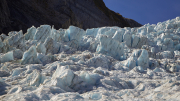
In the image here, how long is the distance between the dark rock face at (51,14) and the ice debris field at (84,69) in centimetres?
1331

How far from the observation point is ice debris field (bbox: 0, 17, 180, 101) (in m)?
4.82


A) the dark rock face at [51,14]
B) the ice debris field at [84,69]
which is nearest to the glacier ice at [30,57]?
the ice debris field at [84,69]

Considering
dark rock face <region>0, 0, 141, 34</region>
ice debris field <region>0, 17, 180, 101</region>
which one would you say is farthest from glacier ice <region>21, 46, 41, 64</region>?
dark rock face <region>0, 0, 141, 34</region>

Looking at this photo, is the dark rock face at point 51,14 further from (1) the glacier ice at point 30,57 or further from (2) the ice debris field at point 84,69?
(1) the glacier ice at point 30,57

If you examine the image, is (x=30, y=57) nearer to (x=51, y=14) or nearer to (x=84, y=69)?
(x=84, y=69)

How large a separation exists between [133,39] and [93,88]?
16.4 m

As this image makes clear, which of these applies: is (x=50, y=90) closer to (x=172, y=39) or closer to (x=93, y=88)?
(x=93, y=88)

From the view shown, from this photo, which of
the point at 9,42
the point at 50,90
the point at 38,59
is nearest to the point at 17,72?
the point at 38,59

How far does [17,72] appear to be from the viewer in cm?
792

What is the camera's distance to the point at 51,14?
38219mm

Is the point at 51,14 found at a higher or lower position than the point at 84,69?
higher

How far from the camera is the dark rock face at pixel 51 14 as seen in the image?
29172 millimetres

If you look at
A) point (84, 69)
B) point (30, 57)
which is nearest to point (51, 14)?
point (30, 57)

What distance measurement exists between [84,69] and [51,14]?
31.9 meters
